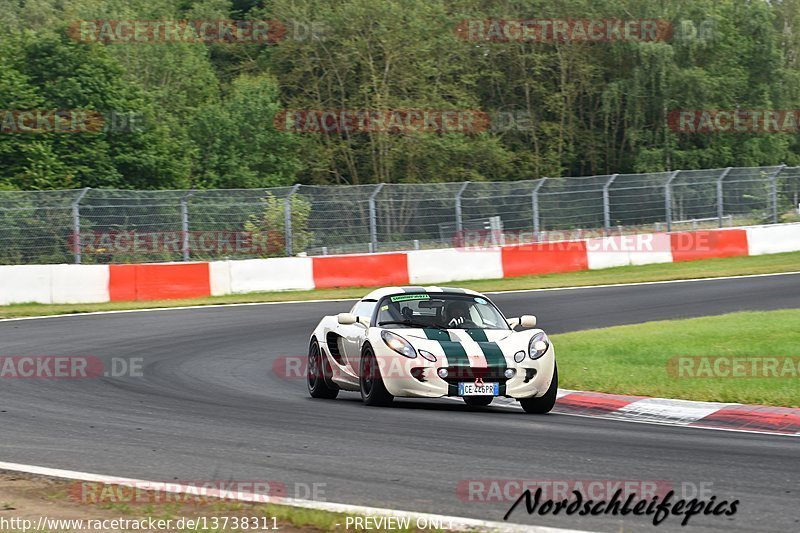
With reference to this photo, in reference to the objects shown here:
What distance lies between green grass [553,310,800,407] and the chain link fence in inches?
426

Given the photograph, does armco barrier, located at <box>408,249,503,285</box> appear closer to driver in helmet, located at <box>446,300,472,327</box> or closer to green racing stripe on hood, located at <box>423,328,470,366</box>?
driver in helmet, located at <box>446,300,472,327</box>

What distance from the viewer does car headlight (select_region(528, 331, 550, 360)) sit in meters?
10.8

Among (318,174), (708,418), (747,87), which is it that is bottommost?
(708,418)

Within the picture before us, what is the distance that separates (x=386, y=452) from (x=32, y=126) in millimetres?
33155

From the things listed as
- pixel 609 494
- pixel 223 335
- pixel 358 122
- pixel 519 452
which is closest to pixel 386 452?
pixel 519 452

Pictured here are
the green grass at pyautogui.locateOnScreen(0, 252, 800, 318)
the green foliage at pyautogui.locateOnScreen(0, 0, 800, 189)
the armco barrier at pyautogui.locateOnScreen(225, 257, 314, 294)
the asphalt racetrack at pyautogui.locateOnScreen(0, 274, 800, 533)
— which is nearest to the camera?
the asphalt racetrack at pyautogui.locateOnScreen(0, 274, 800, 533)

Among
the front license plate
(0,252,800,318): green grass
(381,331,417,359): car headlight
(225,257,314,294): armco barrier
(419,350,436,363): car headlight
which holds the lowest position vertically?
the front license plate

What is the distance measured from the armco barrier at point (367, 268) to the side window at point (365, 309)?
497 inches

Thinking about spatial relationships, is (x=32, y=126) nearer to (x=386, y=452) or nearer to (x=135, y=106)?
(x=135, y=106)

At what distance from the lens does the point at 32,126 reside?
38375 mm

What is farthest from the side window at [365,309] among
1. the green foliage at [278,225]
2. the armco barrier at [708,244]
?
the armco barrier at [708,244]

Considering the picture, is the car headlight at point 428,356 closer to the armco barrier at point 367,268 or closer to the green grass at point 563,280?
the green grass at point 563,280

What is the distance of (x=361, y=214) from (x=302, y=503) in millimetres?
20757

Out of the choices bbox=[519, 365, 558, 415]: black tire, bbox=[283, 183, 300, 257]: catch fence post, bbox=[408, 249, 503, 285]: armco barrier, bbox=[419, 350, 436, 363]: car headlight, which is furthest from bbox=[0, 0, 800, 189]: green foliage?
bbox=[519, 365, 558, 415]: black tire
